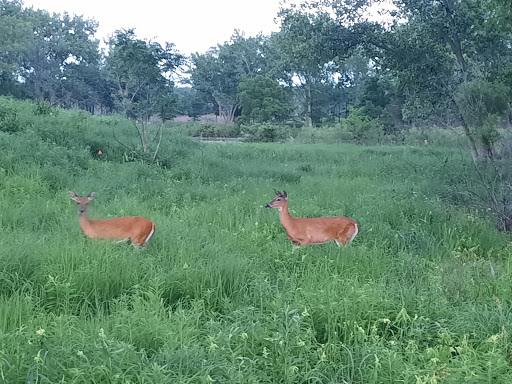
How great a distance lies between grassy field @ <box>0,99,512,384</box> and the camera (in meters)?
2.89

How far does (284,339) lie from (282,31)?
39.5ft

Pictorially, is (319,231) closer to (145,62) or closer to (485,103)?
(485,103)

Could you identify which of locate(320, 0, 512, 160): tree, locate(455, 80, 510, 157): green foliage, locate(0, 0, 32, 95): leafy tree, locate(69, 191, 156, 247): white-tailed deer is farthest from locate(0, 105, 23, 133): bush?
locate(0, 0, 32, 95): leafy tree

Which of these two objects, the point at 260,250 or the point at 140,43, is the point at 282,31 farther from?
the point at 260,250

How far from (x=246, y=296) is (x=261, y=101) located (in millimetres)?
36921

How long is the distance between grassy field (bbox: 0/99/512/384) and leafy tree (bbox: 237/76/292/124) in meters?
32.2

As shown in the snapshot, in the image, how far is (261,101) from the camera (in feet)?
131

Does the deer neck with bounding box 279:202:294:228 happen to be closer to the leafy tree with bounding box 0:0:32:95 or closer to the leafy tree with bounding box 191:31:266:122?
the leafy tree with bounding box 0:0:32:95

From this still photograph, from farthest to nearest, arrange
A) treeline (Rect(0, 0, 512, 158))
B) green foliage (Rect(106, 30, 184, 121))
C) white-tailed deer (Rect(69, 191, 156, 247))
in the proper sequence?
1. green foliage (Rect(106, 30, 184, 121))
2. treeline (Rect(0, 0, 512, 158))
3. white-tailed deer (Rect(69, 191, 156, 247))

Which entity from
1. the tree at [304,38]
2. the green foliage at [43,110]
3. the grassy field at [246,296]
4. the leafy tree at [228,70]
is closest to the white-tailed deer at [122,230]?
the grassy field at [246,296]

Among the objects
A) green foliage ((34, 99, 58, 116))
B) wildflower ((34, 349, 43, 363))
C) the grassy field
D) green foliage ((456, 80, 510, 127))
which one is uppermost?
green foliage ((456, 80, 510, 127))

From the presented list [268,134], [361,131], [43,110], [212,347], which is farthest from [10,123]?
[268,134]

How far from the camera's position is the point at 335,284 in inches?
159

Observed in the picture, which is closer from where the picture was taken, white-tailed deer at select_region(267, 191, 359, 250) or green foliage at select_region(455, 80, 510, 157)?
white-tailed deer at select_region(267, 191, 359, 250)
